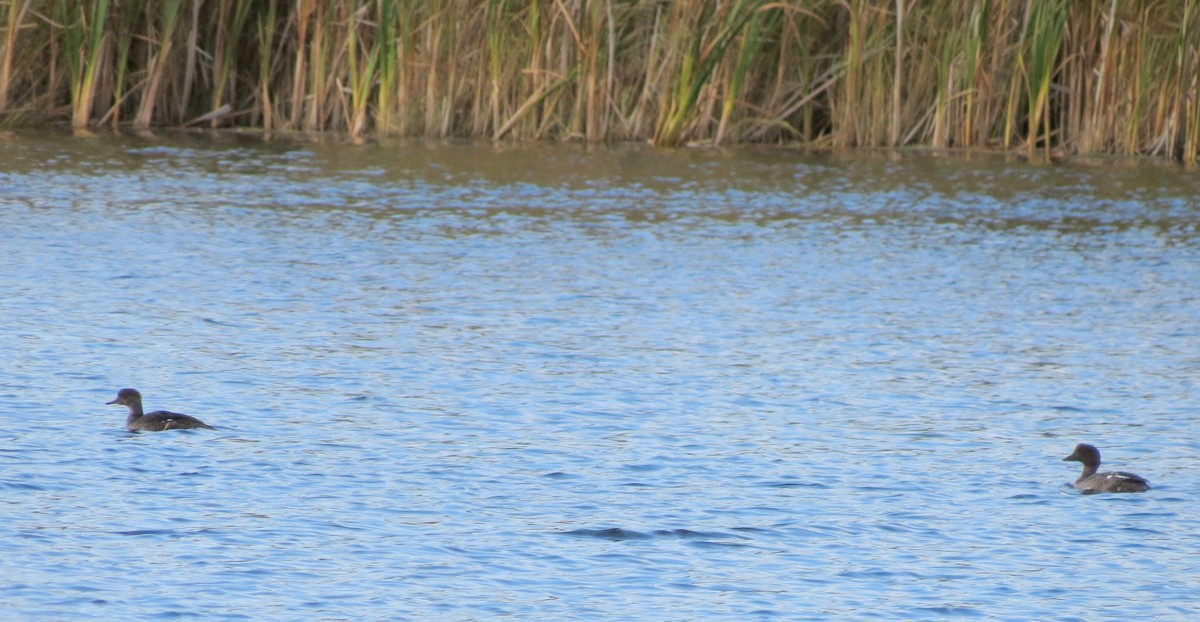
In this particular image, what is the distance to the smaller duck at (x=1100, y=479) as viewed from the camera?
7.18 metres

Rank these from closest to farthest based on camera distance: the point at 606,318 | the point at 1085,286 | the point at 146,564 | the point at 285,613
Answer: the point at 285,613 < the point at 146,564 < the point at 606,318 < the point at 1085,286

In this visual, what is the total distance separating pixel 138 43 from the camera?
2027 cm

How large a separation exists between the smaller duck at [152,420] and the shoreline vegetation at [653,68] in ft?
35.9

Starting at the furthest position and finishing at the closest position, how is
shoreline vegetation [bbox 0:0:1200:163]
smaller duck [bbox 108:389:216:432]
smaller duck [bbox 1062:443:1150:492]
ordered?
shoreline vegetation [bbox 0:0:1200:163]
smaller duck [bbox 108:389:216:432]
smaller duck [bbox 1062:443:1150:492]

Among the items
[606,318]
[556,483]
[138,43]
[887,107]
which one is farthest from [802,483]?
[138,43]

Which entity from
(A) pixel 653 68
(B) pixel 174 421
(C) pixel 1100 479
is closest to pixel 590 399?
(B) pixel 174 421

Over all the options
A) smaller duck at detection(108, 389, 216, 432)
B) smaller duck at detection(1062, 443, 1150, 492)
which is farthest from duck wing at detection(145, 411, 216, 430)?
smaller duck at detection(1062, 443, 1150, 492)

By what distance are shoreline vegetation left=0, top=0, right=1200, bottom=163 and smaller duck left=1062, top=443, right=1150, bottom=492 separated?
36.7 feet

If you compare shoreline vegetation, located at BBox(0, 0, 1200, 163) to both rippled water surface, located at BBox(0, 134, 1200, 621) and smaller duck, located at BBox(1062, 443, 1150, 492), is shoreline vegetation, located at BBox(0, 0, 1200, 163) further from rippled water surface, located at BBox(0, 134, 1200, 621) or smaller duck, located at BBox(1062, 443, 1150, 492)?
smaller duck, located at BBox(1062, 443, 1150, 492)

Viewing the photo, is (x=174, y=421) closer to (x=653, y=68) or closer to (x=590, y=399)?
(x=590, y=399)

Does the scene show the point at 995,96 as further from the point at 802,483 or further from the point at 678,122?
the point at 802,483

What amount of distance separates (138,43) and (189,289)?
30.7 ft

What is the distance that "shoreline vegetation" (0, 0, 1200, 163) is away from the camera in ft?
60.8

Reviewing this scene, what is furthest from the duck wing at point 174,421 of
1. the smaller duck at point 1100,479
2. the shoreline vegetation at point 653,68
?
the shoreline vegetation at point 653,68
